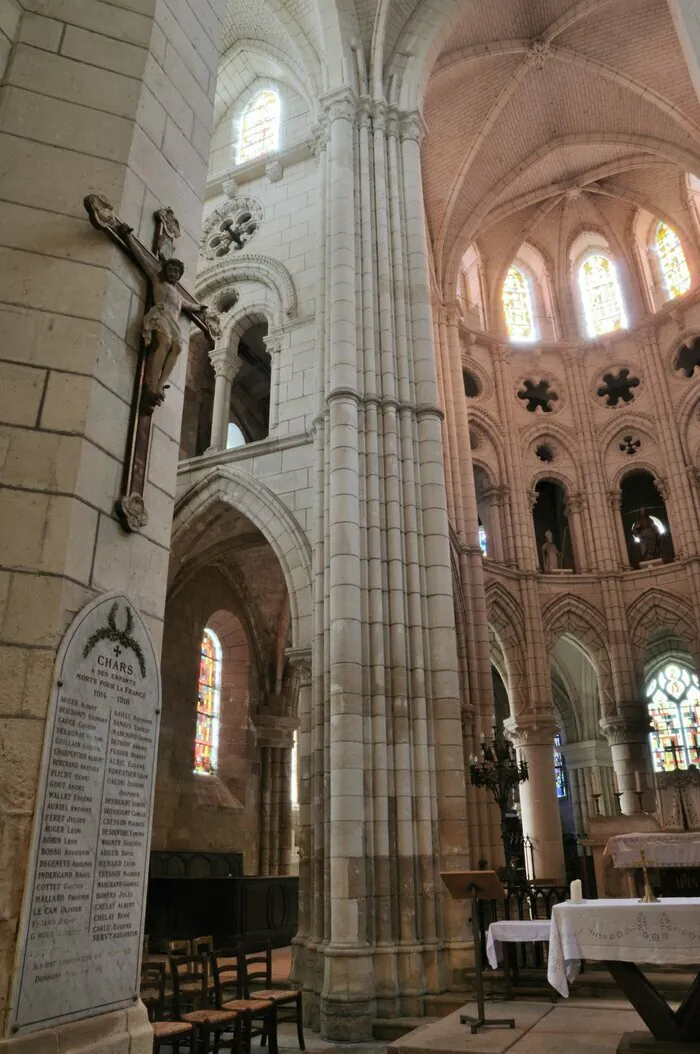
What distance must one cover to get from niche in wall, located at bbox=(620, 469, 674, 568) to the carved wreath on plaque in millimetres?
12520

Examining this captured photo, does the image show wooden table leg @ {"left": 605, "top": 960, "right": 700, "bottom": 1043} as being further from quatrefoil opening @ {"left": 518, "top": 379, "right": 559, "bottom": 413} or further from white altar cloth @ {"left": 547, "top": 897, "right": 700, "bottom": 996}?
quatrefoil opening @ {"left": 518, "top": 379, "right": 559, "bottom": 413}

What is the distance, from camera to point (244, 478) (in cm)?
1263

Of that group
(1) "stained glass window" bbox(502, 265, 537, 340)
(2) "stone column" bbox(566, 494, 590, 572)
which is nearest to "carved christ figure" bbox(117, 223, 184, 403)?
(2) "stone column" bbox(566, 494, 590, 572)

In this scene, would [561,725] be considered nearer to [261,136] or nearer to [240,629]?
[240,629]

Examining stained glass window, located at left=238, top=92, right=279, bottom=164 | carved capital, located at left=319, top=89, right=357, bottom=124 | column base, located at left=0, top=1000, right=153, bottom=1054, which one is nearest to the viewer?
column base, located at left=0, top=1000, right=153, bottom=1054

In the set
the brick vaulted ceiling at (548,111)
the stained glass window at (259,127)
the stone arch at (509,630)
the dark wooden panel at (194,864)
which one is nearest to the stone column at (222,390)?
the stained glass window at (259,127)

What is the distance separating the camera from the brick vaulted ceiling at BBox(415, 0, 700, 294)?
1748 centimetres

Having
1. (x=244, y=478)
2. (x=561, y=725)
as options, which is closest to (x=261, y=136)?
(x=244, y=478)

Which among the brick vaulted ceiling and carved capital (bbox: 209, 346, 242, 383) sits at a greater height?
the brick vaulted ceiling

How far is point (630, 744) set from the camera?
1925 centimetres

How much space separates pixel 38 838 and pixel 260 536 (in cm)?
1117

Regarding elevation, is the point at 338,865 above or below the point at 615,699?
below

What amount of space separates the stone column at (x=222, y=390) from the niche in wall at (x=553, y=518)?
11.8 metres

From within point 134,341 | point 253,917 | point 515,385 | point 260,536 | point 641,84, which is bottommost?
point 253,917
